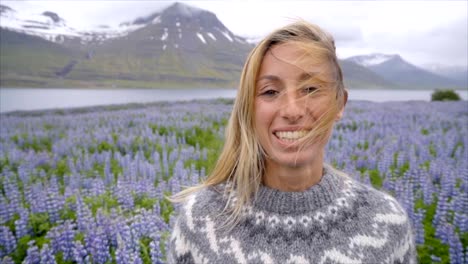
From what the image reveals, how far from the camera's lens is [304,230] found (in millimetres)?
1741

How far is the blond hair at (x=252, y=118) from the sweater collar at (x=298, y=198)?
0.07 metres

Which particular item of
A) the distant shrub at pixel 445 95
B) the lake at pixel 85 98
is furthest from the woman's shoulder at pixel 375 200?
the distant shrub at pixel 445 95

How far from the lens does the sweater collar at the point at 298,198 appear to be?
180 cm

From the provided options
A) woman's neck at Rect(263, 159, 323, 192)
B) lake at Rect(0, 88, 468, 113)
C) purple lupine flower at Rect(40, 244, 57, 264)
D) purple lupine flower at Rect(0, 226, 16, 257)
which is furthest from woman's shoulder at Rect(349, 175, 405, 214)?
lake at Rect(0, 88, 468, 113)

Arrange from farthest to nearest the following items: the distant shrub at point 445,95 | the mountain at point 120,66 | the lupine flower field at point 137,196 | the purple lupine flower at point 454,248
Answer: the mountain at point 120,66 → the distant shrub at point 445,95 → the lupine flower field at point 137,196 → the purple lupine flower at point 454,248

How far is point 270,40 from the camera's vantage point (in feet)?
5.71

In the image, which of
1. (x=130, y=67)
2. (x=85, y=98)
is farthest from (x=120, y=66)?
(x=85, y=98)

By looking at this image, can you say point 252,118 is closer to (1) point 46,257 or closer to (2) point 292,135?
(2) point 292,135

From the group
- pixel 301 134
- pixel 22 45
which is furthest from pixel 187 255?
pixel 22 45

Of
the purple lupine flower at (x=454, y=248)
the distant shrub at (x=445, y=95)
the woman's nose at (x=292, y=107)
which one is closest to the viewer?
the woman's nose at (x=292, y=107)

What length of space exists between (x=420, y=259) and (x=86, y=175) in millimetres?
5065

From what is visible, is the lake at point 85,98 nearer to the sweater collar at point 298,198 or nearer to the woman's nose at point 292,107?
the sweater collar at point 298,198

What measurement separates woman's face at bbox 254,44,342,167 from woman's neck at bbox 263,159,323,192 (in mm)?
74

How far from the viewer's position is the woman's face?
1.69 metres
